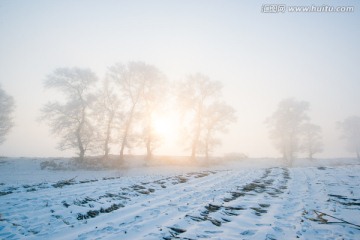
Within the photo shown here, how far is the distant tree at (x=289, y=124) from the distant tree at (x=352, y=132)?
18.3 meters

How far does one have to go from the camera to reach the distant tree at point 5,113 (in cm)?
2948

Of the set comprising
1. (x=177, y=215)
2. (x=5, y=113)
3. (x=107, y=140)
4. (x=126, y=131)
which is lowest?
(x=177, y=215)

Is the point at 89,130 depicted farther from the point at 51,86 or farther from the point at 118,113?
the point at 51,86

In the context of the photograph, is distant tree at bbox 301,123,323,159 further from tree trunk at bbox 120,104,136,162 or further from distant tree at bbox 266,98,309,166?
tree trunk at bbox 120,104,136,162

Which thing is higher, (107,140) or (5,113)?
(5,113)

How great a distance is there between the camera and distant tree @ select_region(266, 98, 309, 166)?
34062 mm

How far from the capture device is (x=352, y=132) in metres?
45.3

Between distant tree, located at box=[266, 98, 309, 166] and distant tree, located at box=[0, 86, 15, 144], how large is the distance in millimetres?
38664

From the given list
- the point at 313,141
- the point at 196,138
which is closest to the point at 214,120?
the point at 196,138

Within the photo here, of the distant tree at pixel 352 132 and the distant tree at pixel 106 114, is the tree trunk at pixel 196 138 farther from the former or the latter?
the distant tree at pixel 352 132

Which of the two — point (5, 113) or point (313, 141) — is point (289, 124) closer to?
point (313, 141)

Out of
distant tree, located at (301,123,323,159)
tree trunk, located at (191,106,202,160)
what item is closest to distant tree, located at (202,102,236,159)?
tree trunk, located at (191,106,202,160)

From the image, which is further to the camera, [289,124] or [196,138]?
[289,124]

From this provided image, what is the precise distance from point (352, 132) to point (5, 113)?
198 feet
